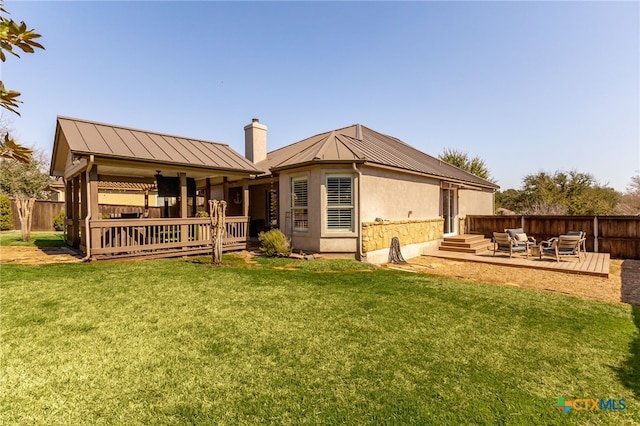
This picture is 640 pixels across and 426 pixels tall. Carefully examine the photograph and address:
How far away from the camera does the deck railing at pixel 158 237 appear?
8.95 m

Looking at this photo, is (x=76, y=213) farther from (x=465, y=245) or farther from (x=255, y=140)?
(x=465, y=245)

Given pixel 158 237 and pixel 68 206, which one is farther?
pixel 68 206

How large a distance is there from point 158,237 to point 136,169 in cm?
284

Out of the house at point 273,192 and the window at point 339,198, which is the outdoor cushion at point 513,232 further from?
the window at point 339,198

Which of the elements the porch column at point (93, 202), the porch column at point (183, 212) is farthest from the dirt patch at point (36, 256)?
the porch column at point (183, 212)

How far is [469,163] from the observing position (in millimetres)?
32094

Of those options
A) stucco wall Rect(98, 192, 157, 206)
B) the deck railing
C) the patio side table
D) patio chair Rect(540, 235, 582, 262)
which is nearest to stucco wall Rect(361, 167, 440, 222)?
the patio side table

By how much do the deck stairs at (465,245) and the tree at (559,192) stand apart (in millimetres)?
12323

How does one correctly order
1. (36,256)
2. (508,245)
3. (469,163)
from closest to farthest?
(36,256), (508,245), (469,163)

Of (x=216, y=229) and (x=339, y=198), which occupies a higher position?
(x=339, y=198)

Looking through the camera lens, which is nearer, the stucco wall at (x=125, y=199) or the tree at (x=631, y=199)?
the stucco wall at (x=125, y=199)

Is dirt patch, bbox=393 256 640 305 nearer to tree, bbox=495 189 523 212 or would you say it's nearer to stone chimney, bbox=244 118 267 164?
stone chimney, bbox=244 118 267 164

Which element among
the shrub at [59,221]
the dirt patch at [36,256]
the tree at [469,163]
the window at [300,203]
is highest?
the tree at [469,163]

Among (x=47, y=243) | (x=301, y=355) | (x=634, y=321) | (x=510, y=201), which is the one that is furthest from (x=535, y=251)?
(x=47, y=243)
